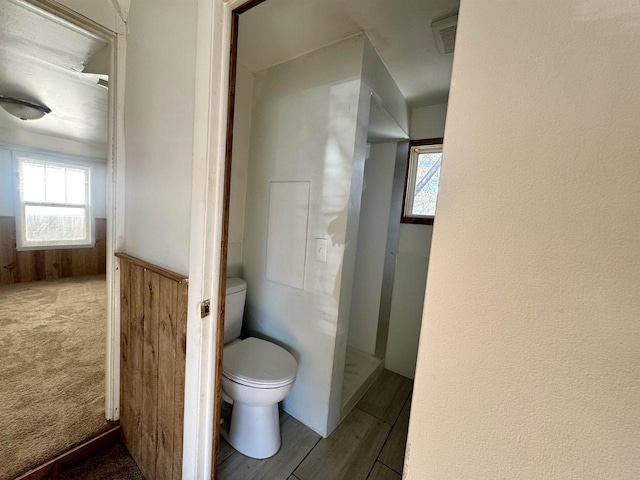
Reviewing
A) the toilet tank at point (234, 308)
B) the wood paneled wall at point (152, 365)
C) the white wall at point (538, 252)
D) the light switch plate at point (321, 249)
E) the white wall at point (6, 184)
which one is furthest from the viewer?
the white wall at point (6, 184)

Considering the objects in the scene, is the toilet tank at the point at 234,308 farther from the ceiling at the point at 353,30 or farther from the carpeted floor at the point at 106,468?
the ceiling at the point at 353,30

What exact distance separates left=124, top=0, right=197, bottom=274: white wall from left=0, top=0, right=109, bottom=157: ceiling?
0.33 m

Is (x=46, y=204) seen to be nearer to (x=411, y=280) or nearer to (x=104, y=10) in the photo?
(x=104, y=10)

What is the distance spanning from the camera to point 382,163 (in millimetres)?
2303

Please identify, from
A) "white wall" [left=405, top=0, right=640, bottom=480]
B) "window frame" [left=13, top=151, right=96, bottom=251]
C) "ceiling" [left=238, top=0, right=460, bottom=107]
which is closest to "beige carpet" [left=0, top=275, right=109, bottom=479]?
"window frame" [left=13, top=151, right=96, bottom=251]

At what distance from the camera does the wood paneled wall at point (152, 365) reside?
104cm

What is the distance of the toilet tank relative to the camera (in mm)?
1625

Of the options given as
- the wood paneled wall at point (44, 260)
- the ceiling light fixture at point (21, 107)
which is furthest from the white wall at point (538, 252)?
the wood paneled wall at point (44, 260)

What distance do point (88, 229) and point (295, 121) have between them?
15.5 feet

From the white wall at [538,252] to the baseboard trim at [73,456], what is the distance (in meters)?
1.68

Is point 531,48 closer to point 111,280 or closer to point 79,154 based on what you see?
point 111,280

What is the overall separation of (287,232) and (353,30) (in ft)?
3.76

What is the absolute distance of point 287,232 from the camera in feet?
5.43

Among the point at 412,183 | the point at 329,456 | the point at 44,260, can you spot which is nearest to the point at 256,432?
the point at 329,456
